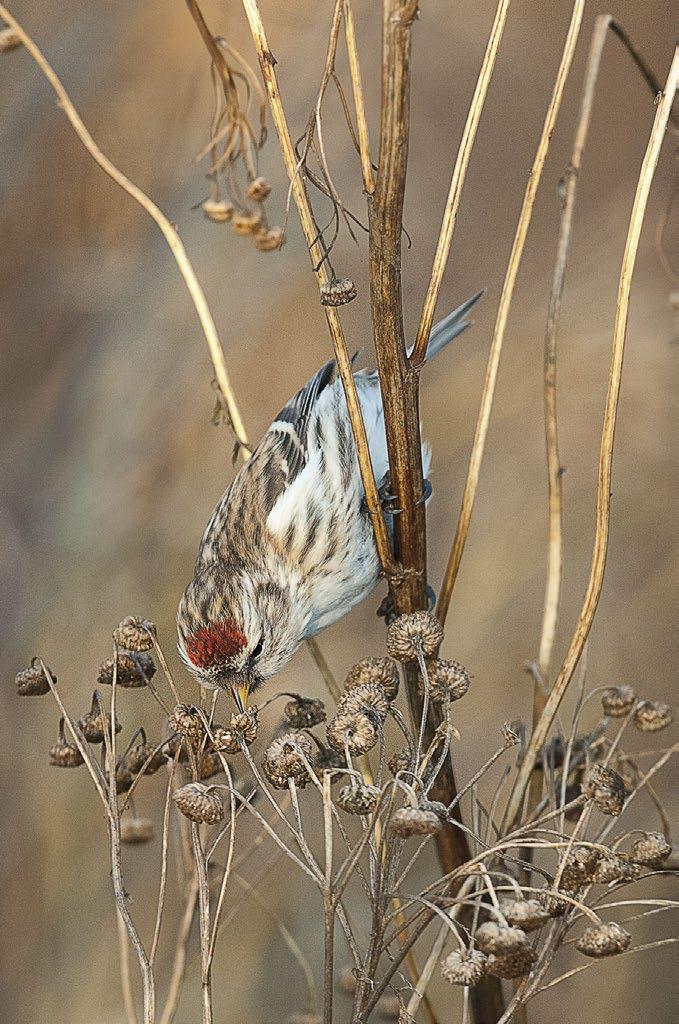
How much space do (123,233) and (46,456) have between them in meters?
0.49

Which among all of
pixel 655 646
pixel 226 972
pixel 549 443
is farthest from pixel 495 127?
pixel 226 972

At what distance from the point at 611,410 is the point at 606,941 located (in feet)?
1.41

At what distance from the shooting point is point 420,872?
226 centimetres

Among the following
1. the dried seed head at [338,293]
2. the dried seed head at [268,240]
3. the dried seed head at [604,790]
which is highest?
the dried seed head at [268,240]

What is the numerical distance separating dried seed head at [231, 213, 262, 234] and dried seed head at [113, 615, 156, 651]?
0.52 m

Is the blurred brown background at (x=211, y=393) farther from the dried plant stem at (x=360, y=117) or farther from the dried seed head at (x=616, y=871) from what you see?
the dried seed head at (x=616, y=871)

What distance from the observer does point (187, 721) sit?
896 mm

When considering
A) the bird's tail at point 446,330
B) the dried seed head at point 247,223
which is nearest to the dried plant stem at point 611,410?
the dried seed head at point 247,223

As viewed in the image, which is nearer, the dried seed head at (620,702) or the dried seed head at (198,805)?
the dried seed head at (198,805)

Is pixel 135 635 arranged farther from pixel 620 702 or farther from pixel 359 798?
pixel 620 702

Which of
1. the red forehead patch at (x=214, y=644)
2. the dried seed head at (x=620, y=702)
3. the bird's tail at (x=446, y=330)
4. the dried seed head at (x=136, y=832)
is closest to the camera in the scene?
the dried seed head at (x=620, y=702)

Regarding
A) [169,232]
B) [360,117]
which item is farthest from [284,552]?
[360,117]

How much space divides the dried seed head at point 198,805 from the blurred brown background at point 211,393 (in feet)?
4.51

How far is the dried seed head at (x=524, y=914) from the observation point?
730 millimetres
